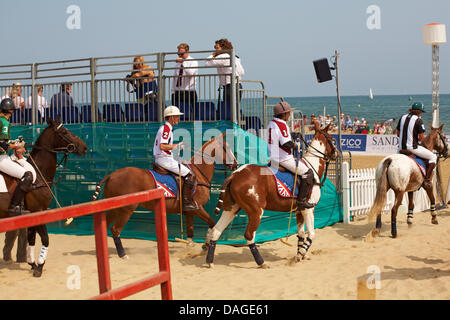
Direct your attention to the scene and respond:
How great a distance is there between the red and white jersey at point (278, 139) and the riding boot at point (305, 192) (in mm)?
440

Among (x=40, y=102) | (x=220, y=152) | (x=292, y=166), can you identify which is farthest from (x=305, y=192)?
(x=40, y=102)

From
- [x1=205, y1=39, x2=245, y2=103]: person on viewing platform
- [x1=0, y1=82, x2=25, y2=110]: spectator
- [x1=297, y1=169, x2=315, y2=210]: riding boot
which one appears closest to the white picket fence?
[x1=205, y1=39, x2=245, y2=103]: person on viewing platform

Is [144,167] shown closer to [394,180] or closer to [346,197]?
[346,197]

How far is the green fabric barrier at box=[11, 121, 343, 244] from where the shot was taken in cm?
1053

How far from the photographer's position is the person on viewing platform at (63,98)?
12688 mm

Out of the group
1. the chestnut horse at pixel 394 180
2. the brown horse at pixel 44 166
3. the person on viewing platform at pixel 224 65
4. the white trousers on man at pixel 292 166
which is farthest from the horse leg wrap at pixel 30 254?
the chestnut horse at pixel 394 180

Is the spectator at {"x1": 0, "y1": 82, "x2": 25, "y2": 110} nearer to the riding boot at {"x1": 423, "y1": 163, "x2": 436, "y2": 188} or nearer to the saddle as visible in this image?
the saddle

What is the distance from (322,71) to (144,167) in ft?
14.9

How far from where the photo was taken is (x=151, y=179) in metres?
9.24

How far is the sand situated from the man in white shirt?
301 centimetres

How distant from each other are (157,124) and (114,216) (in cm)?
265

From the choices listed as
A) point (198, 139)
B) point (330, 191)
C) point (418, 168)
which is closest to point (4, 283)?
point (198, 139)
